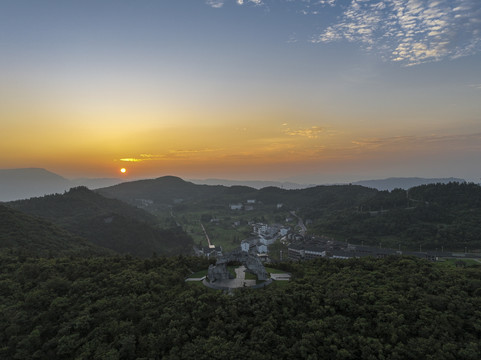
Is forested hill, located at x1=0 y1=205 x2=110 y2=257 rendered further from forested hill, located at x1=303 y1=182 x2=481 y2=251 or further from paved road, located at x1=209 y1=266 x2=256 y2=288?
forested hill, located at x1=303 y1=182 x2=481 y2=251

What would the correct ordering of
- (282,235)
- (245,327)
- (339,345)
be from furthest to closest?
(282,235) → (245,327) → (339,345)

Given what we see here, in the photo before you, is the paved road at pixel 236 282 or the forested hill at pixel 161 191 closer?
the paved road at pixel 236 282

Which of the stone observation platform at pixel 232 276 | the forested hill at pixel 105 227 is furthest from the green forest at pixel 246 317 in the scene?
the forested hill at pixel 105 227

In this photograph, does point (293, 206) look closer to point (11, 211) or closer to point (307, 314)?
point (11, 211)

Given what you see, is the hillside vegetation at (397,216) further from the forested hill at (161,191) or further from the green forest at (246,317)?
the forested hill at (161,191)

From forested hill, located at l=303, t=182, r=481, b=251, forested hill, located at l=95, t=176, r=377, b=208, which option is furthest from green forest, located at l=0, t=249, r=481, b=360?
forested hill, located at l=95, t=176, r=377, b=208

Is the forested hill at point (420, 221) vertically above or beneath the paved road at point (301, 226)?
above

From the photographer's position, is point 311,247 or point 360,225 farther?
point 360,225

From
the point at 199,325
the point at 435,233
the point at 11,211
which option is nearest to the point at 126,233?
the point at 11,211
